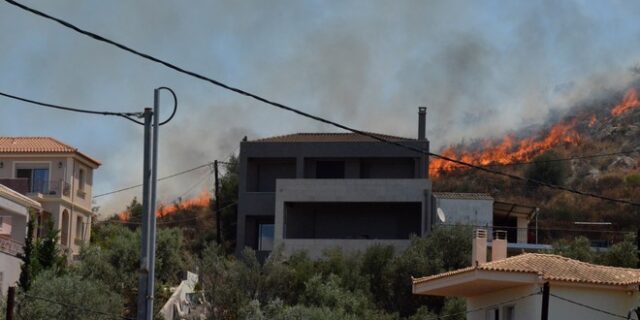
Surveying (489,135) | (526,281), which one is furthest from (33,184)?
(489,135)

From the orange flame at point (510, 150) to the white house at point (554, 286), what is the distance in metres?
83.2

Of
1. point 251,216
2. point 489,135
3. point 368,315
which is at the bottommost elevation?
point 368,315

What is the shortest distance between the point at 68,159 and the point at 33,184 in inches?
95.0

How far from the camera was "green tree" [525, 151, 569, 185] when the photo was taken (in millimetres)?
108856

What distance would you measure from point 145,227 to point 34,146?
188 ft

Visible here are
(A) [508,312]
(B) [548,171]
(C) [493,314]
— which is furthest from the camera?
(B) [548,171]

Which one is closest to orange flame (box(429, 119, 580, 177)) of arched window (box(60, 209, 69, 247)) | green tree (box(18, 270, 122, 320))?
arched window (box(60, 209, 69, 247))

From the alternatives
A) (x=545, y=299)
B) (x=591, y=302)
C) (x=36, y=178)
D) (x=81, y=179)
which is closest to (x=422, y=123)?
(x=81, y=179)

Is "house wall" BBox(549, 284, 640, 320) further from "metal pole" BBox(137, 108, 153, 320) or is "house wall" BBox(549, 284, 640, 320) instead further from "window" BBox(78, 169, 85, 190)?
"window" BBox(78, 169, 85, 190)

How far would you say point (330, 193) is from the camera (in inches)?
2655

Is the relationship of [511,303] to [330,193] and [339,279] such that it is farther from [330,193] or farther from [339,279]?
[330,193]

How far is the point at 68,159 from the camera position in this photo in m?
77.6

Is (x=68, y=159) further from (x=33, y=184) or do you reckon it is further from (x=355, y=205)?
(x=355, y=205)

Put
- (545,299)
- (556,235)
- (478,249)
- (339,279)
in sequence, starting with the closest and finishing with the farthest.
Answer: (545,299) → (478,249) → (339,279) → (556,235)
